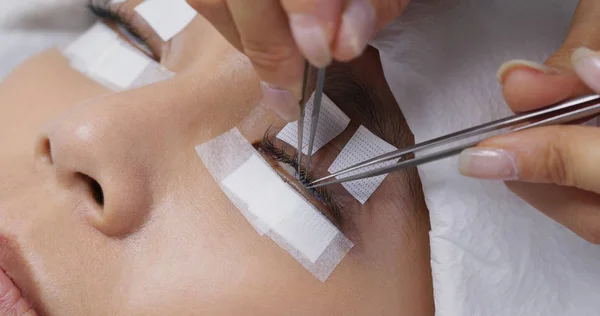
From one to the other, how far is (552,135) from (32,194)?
832mm

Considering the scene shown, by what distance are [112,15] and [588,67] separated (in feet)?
3.63

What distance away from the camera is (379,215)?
83cm

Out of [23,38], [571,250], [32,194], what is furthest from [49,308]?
[23,38]

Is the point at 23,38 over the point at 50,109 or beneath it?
beneath

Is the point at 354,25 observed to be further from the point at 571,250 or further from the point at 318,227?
the point at 571,250

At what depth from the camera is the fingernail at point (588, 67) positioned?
1.96 feet

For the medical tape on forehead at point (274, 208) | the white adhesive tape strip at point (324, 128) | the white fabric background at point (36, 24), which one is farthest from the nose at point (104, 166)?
the white fabric background at point (36, 24)

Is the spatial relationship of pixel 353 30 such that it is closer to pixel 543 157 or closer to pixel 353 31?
pixel 353 31

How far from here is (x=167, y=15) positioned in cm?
116

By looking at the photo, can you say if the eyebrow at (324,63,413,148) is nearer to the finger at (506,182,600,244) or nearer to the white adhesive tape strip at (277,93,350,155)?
the white adhesive tape strip at (277,93,350,155)

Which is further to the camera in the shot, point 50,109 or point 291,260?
point 50,109

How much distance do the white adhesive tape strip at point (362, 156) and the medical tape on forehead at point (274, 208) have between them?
0.08 meters

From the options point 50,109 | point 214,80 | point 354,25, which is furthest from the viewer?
point 50,109

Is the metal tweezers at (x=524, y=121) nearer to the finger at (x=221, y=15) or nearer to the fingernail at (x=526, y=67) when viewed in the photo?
the fingernail at (x=526, y=67)
